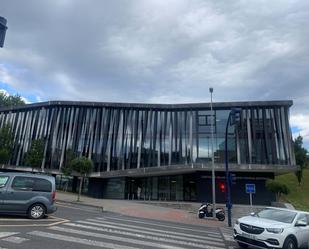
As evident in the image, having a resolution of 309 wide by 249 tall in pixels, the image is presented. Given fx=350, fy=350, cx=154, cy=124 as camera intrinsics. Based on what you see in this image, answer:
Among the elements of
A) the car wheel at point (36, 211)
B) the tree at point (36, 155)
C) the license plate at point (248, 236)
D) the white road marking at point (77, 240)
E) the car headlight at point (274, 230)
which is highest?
the tree at point (36, 155)

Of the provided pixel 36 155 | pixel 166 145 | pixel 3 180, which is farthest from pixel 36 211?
pixel 36 155

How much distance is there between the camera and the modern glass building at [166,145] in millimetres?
40219

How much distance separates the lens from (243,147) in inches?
1678

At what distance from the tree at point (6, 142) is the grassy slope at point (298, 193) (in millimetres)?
36409

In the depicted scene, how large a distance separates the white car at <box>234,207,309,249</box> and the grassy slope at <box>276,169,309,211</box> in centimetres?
2828

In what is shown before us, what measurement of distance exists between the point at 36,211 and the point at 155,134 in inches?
1289

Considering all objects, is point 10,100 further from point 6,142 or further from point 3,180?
point 3,180

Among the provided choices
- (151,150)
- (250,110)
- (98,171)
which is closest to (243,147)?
(250,110)

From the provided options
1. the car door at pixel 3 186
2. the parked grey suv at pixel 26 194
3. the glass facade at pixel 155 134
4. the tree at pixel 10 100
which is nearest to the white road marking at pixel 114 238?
the parked grey suv at pixel 26 194

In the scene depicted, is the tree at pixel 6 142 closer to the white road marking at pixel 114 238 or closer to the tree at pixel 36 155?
the tree at pixel 36 155

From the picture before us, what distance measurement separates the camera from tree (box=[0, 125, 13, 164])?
4584 cm

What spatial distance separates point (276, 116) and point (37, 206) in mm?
35624

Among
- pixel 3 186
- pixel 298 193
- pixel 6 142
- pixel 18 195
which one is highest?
pixel 6 142

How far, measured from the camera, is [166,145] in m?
45.0
